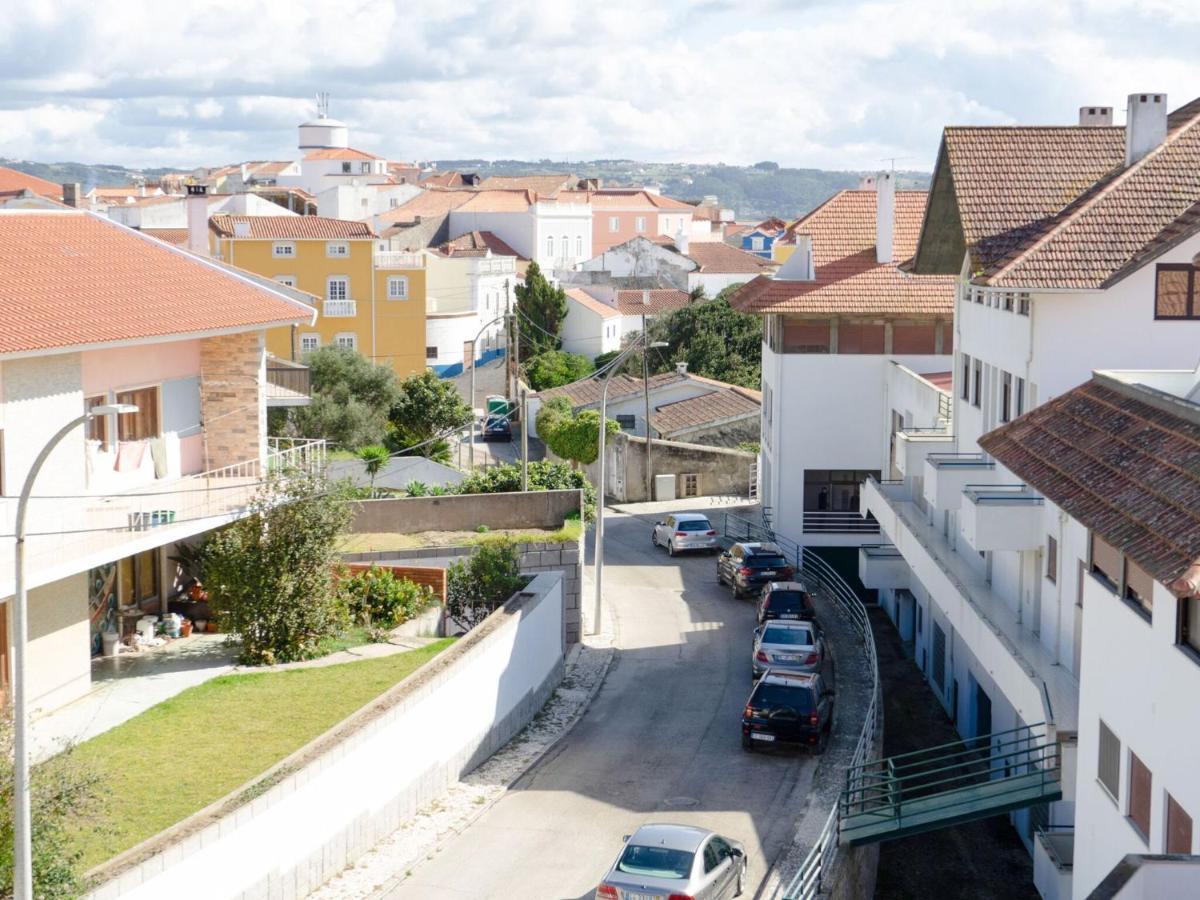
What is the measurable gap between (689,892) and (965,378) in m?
17.6

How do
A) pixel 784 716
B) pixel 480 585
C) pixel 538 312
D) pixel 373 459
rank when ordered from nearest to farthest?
pixel 784 716
pixel 480 585
pixel 373 459
pixel 538 312

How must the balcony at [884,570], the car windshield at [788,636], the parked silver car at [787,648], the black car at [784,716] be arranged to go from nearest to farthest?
the black car at [784,716] → the parked silver car at [787,648] → the car windshield at [788,636] → the balcony at [884,570]

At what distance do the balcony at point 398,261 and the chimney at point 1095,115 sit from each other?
47.1m

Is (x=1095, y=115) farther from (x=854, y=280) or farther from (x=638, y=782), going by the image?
(x=638, y=782)

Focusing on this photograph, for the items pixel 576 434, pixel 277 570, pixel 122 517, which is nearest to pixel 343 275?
pixel 576 434

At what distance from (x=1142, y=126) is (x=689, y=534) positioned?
22048 millimetres

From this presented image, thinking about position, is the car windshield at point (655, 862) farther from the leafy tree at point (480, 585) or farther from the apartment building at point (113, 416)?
the leafy tree at point (480, 585)

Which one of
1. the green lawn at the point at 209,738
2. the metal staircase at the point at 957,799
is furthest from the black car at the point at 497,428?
the metal staircase at the point at 957,799

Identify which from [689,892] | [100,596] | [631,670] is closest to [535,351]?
[631,670]

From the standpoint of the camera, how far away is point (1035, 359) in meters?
27.5

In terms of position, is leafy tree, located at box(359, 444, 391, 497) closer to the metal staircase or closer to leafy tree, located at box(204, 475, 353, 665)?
leafy tree, located at box(204, 475, 353, 665)

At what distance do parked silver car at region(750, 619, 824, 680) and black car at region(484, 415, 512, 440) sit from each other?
134 feet

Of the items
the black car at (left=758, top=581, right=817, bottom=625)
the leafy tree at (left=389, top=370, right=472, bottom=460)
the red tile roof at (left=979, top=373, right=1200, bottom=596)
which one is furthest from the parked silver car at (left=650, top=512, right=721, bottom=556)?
the red tile roof at (left=979, top=373, right=1200, bottom=596)

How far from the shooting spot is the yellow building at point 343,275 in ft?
250
